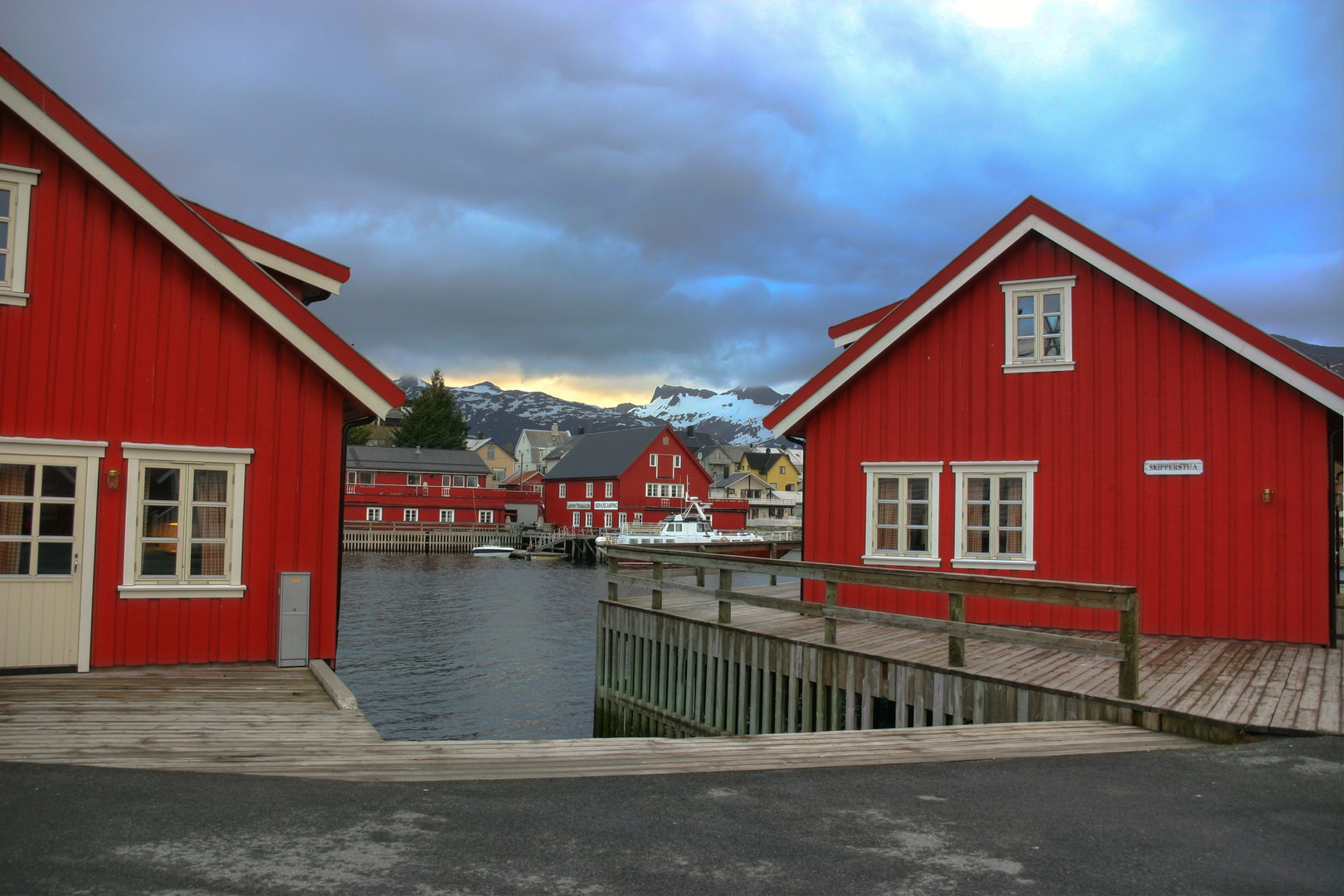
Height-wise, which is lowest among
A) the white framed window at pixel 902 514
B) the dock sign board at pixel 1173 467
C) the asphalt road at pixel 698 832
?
the asphalt road at pixel 698 832

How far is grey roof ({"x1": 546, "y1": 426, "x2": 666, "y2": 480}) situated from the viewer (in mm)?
73875

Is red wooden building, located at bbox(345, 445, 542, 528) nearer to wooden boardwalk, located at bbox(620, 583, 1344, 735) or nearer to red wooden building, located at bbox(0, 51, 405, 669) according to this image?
red wooden building, located at bbox(0, 51, 405, 669)

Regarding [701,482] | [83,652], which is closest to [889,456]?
[83,652]

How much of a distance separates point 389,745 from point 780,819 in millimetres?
2993

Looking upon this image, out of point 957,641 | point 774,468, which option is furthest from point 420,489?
point 957,641

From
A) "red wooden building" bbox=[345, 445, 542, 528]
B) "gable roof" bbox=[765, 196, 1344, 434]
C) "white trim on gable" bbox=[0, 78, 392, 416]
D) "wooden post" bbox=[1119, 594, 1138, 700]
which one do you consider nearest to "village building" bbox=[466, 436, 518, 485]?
"red wooden building" bbox=[345, 445, 542, 528]

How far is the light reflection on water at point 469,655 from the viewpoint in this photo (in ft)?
58.5

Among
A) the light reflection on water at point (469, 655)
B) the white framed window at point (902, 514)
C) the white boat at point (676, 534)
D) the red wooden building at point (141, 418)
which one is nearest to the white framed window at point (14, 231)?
the red wooden building at point (141, 418)

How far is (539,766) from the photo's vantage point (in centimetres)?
620

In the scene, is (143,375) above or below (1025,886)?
above

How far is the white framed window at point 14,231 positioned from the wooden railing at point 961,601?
26.3 ft

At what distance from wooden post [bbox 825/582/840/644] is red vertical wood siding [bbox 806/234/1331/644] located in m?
4.46

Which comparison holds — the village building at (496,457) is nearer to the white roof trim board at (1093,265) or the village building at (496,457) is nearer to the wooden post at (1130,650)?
the white roof trim board at (1093,265)

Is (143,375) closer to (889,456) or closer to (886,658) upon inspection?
(886,658)
